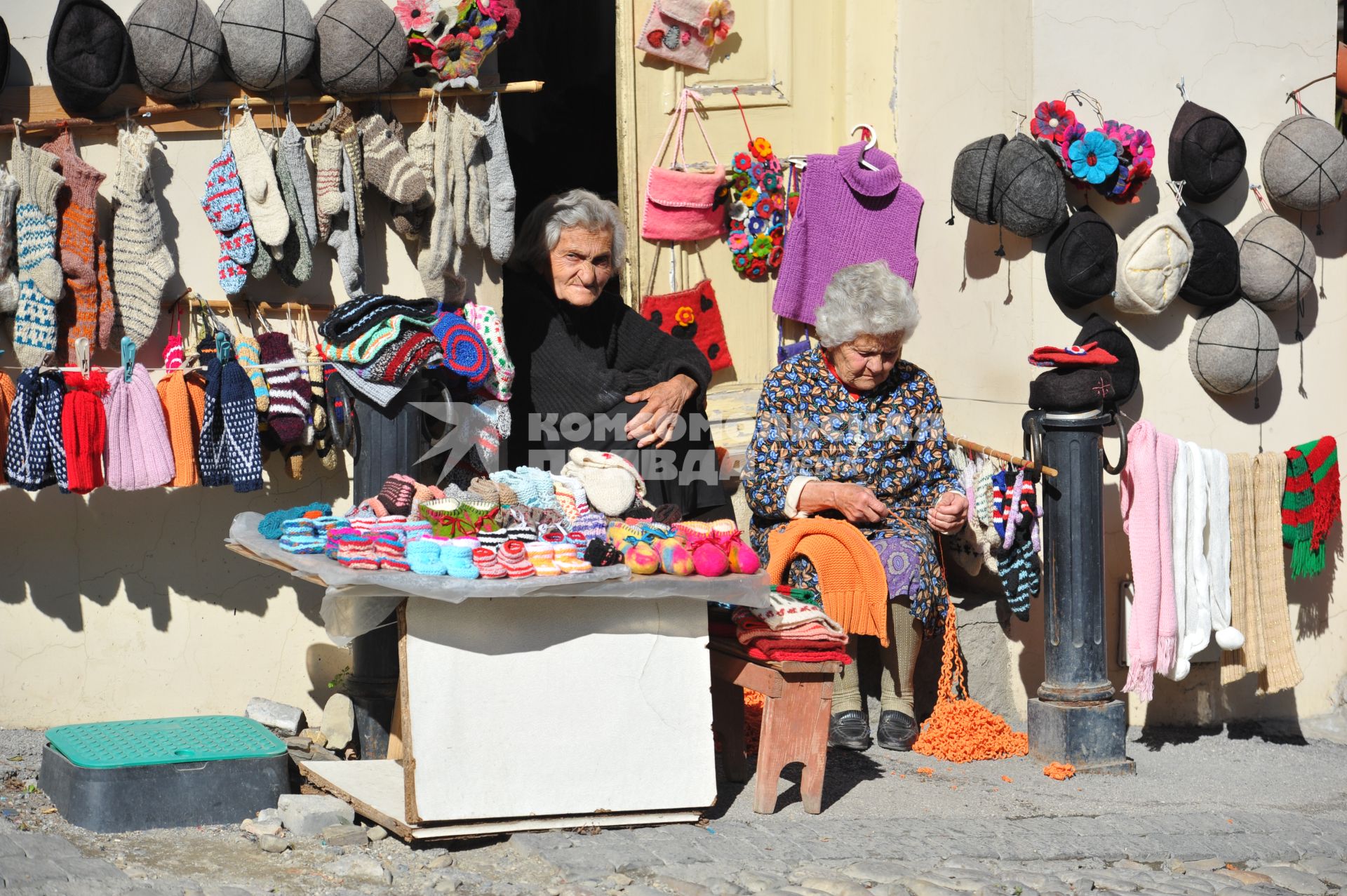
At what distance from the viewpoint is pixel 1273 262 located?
553 centimetres

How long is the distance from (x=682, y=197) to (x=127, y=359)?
2070mm

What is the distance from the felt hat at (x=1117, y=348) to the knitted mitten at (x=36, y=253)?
11.3 feet

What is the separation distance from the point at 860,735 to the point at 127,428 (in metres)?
2.45

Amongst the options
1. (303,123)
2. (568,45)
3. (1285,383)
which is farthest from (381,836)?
(568,45)

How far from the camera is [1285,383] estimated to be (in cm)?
577

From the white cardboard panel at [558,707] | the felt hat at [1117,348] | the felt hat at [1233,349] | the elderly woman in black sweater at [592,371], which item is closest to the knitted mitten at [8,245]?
the elderly woman in black sweater at [592,371]

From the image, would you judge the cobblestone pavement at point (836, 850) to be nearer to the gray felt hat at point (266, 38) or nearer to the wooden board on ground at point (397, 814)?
the wooden board on ground at point (397, 814)

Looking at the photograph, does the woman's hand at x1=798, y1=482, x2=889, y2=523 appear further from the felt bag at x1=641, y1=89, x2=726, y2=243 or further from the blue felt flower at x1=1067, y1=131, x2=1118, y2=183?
the blue felt flower at x1=1067, y1=131, x2=1118, y2=183

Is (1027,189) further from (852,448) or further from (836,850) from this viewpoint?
(836,850)

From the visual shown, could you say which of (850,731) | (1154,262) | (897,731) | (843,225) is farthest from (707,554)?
(1154,262)

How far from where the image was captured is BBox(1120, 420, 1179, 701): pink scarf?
4.98m

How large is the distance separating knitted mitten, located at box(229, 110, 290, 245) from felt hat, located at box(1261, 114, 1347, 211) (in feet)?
11.7

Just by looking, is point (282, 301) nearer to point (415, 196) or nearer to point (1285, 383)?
point (415, 196)

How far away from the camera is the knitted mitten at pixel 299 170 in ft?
15.4
